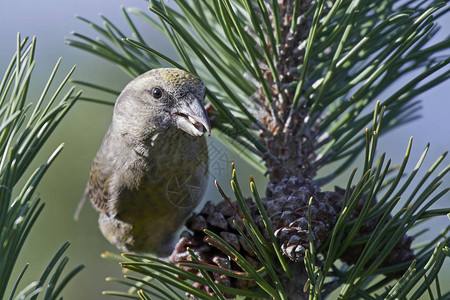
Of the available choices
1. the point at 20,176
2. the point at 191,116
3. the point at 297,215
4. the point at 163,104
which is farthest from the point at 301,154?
the point at 20,176

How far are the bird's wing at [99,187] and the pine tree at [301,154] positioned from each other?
2.74 ft

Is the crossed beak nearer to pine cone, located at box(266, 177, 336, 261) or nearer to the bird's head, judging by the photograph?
the bird's head

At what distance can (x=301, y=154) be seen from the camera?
7.06 ft

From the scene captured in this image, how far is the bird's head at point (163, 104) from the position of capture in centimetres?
246

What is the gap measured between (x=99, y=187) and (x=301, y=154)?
1435 millimetres

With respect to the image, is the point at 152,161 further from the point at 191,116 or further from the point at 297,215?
the point at 297,215

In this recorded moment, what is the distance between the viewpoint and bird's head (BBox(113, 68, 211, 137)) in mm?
2465

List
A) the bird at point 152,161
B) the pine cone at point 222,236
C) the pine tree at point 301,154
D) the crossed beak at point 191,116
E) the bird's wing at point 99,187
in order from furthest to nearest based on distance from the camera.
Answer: the bird's wing at point 99,187 < the bird at point 152,161 < the crossed beak at point 191,116 < the pine cone at point 222,236 < the pine tree at point 301,154

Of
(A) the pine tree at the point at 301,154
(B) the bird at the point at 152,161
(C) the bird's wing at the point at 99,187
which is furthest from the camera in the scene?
(C) the bird's wing at the point at 99,187

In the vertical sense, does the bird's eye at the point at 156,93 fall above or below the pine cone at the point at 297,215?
above

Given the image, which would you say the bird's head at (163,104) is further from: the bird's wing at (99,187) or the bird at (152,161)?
the bird's wing at (99,187)

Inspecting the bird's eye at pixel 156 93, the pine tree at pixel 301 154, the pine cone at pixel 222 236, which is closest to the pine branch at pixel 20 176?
the pine tree at pixel 301 154

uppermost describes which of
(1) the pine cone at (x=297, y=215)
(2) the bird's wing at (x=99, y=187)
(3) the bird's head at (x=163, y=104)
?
(3) the bird's head at (x=163, y=104)

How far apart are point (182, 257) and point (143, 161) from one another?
2.43 ft
